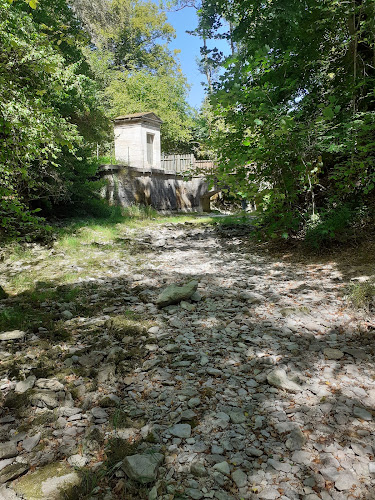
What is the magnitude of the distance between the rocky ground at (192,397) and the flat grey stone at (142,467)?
0.04 ft

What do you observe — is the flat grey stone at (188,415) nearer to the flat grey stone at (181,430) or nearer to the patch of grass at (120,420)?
the flat grey stone at (181,430)

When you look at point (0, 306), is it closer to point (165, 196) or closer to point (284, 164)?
point (284, 164)

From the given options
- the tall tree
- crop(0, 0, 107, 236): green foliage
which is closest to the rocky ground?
crop(0, 0, 107, 236): green foliage

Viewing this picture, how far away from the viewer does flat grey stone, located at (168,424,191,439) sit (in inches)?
99.2

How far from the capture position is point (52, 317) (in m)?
4.93

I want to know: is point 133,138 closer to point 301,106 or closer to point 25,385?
point 301,106

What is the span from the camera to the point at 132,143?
770 inches

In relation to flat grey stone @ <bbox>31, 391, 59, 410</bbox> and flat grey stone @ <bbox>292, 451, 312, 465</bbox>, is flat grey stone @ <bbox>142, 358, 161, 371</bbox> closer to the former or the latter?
flat grey stone @ <bbox>31, 391, 59, 410</bbox>

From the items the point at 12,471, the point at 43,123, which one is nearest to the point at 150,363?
the point at 12,471

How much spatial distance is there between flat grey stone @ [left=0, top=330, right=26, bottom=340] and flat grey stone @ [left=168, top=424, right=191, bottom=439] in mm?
2552

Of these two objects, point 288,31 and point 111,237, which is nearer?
point 288,31

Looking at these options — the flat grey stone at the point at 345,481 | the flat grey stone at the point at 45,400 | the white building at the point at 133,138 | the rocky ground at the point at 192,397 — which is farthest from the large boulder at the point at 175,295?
the white building at the point at 133,138

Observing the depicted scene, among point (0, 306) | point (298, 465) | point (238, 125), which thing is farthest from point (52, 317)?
point (238, 125)

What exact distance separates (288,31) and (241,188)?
439 cm
